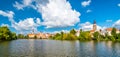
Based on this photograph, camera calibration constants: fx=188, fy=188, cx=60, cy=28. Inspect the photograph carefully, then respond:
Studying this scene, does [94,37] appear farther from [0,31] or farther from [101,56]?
[101,56]

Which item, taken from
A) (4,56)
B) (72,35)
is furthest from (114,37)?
(4,56)

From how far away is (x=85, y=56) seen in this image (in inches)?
1583

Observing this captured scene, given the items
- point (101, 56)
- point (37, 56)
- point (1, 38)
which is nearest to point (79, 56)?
point (101, 56)

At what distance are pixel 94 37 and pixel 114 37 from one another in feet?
87.8

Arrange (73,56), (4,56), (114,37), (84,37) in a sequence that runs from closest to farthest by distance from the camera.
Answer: (4,56), (73,56), (114,37), (84,37)

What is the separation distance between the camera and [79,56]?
132ft

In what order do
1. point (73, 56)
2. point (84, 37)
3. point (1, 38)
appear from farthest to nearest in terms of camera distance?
point (84, 37), point (1, 38), point (73, 56)

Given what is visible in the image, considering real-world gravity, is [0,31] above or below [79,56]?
above

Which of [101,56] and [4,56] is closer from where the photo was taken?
[4,56]

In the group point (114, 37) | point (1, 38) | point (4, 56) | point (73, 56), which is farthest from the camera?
point (114, 37)

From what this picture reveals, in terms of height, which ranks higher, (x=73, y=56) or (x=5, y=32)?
(x=5, y=32)

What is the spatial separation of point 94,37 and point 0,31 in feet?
290

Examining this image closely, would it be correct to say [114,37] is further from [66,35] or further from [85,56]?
[85,56]

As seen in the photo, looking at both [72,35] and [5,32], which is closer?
[5,32]
